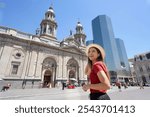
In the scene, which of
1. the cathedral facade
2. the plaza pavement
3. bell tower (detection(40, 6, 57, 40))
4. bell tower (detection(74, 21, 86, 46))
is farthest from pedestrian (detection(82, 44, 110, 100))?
bell tower (detection(74, 21, 86, 46))

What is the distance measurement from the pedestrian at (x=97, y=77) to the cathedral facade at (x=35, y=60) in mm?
22057

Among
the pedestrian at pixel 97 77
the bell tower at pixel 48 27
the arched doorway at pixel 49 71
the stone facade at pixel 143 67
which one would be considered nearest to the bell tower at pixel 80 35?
the bell tower at pixel 48 27

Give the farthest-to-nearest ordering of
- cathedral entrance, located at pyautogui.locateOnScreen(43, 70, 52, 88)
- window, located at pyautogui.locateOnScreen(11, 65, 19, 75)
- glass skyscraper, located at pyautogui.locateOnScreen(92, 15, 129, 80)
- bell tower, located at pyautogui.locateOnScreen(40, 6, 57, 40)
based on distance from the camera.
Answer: glass skyscraper, located at pyautogui.locateOnScreen(92, 15, 129, 80) < bell tower, located at pyautogui.locateOnScreen(40, 6, 57, 40) < cathedral entrance, located at pyautogui.locateOnScreen(43, 70, 52, 88) < window, located at pyautogui.locateOnScreen(11, 65, 19, 75)

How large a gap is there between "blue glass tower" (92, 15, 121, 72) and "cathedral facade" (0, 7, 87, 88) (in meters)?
85.9

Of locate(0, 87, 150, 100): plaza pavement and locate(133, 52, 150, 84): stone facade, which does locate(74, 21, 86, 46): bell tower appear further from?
locate(0, 87, 150, 100): plaza pavement

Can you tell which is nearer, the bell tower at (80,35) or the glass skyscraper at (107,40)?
the bell tower at (80,35)

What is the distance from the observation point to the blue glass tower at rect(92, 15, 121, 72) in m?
110

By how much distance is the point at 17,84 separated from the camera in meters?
19.7

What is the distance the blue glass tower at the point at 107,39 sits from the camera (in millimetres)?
109750

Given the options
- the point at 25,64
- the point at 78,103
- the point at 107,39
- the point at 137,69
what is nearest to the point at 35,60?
the point at 25,64

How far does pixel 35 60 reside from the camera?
2331 cm

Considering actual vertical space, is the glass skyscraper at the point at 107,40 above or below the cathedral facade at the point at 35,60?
above

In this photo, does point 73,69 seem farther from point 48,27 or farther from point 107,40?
point 107,40

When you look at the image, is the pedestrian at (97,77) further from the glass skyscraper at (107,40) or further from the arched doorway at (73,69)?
the glass skyscraper at (107,40)
